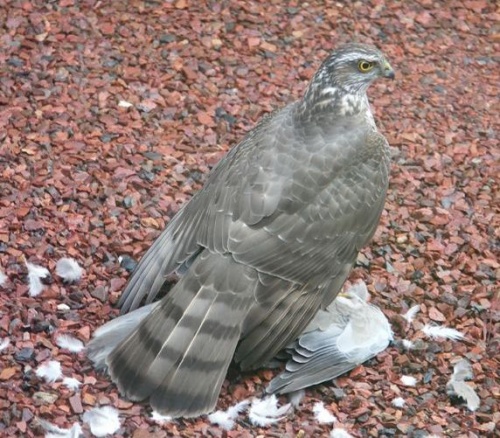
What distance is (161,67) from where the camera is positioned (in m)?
6.81

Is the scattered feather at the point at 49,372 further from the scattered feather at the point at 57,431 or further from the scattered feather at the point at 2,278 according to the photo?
the scattered feather at the point at 2,278

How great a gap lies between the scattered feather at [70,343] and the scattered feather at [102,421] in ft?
1.24

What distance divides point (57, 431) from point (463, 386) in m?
1.95

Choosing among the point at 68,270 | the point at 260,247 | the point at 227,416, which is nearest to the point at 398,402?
the point at 227,416

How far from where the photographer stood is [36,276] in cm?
516

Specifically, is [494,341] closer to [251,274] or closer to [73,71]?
[251,274]

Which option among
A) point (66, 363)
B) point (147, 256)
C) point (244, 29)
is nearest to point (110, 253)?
point (147, 256)

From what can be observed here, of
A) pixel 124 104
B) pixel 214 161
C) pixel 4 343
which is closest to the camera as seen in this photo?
pixel 4 343

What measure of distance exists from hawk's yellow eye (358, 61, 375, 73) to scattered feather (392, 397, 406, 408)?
163cm

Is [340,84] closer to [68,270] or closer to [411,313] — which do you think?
[411,313]

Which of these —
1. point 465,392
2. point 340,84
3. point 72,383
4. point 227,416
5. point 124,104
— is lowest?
point 465,392

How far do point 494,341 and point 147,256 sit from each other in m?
1.83

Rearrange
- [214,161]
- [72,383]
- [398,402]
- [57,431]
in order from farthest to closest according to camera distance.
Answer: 1. [214,161]
2. [398,402]
3. [72,383]
4. [57,431]

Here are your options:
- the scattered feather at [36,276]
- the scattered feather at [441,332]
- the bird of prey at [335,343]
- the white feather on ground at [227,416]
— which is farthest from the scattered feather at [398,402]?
the scattered feather at [36,276]
